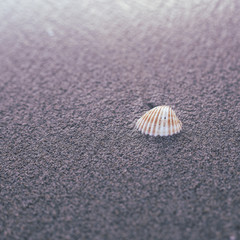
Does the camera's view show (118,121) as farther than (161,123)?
Yes

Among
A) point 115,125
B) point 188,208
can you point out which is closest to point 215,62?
point 115,125

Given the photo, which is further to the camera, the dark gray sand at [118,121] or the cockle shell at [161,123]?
the cockle shell at [161,123]

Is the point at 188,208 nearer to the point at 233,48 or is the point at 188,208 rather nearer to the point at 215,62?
the point at 215,62

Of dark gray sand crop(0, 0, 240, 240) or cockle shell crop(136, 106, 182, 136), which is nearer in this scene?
dark gray sand crop(0, 0, 240, 240)
